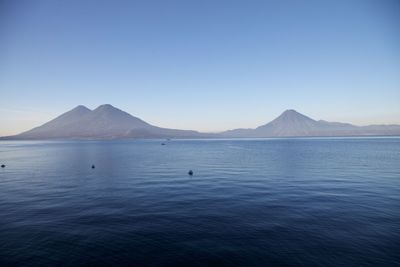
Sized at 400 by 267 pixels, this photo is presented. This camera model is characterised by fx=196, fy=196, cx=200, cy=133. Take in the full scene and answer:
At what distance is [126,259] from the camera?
Answer: 41.1 ft

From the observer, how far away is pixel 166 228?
54.7 feet

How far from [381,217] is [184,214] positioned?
744 inches

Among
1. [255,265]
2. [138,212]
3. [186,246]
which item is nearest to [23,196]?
[138,212]

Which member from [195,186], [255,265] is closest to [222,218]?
[255,265]

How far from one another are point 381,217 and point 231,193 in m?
15.7

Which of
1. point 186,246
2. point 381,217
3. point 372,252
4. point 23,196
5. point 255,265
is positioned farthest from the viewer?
point 23,196

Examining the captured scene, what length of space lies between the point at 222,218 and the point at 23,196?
27.8 meters

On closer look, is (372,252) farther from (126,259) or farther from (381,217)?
(126,259)

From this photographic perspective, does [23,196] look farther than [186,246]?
Yes

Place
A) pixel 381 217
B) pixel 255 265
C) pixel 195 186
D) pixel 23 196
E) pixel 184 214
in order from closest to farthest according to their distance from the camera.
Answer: pixel 255 265 < pixel 381 217 < pixel 184 214 < pixel 23 196 < pixel 195 186

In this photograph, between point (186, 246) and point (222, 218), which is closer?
point (186, 246)

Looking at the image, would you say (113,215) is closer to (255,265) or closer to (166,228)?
(166,228)

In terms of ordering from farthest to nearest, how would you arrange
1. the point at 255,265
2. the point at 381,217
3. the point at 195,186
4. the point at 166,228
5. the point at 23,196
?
the point at 195,186
the point at 23,196
the point at 381,217
the point at 166,228
the point at 255,265

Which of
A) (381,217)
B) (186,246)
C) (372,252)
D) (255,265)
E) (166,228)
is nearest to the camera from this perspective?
(255,265)
